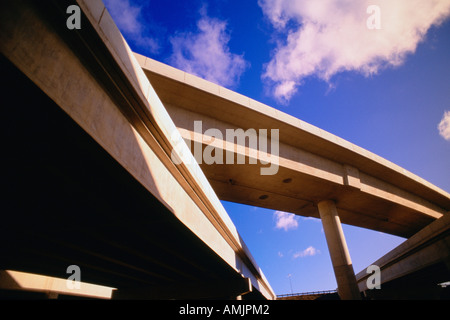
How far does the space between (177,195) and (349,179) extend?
13.3m

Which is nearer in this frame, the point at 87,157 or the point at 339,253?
the point at 87,157

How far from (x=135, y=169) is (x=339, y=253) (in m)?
14.7

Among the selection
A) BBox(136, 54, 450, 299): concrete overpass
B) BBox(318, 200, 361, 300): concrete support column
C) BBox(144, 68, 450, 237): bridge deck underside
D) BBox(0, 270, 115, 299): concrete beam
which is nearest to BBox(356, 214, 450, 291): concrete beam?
BBox(136, 54, 450, 299): concrete overpass

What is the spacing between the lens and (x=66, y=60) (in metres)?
2.79

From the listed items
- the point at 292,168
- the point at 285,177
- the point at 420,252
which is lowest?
the point at 420,252

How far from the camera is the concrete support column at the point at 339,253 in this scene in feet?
43.3

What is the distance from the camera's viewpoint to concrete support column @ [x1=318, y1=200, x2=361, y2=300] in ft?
43.3

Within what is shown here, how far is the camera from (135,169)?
12.8 ft

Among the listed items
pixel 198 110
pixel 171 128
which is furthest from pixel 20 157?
pixel 198 110

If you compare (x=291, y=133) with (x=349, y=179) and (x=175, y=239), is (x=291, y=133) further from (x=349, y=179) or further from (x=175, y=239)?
(x=175, y=239)

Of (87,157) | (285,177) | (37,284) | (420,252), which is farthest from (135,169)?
(420,252)

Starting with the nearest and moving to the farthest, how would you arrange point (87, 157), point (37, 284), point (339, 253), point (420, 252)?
point (87, 157), point (37, 284), point (339, 253), point (420, 252)

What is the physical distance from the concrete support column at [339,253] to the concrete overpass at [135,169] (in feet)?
0.24

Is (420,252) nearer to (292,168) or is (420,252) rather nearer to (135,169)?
(292,168)
